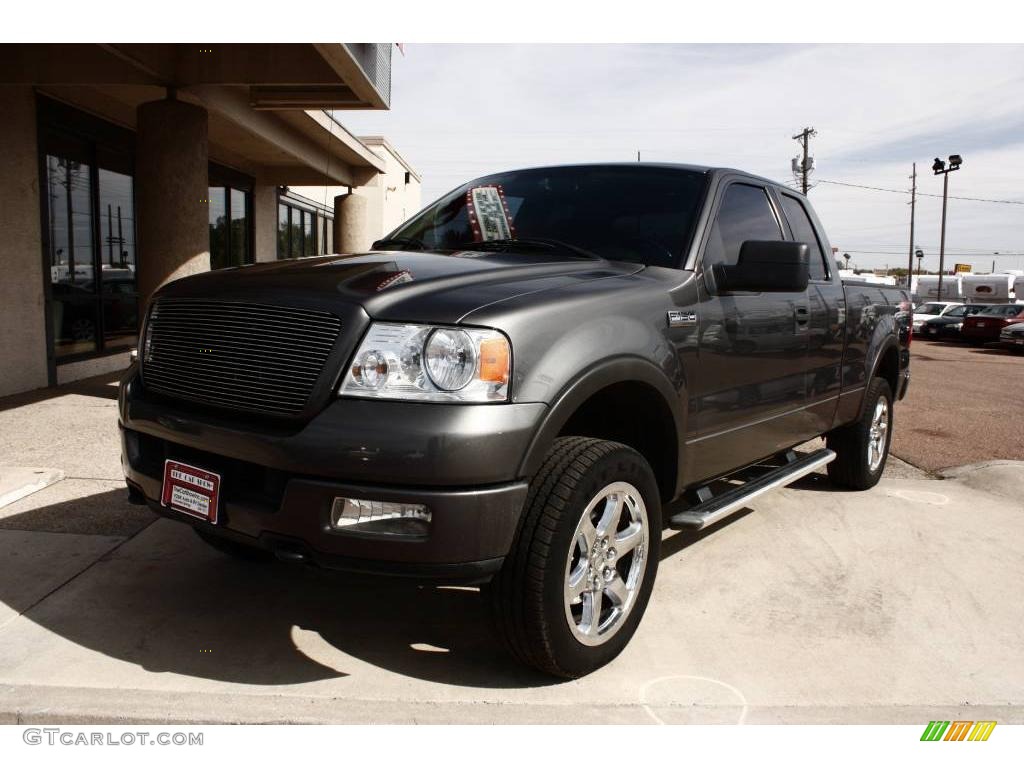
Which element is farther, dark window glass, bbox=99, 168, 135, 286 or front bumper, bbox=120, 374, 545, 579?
dark window glass, bbox=99, 168, 135, 286

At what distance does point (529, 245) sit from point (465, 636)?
164 cm

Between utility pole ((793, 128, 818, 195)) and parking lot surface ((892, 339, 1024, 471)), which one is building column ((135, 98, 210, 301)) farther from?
utility pole ((793, 128, 818, 195))

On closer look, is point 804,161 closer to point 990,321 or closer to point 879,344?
point 990,321

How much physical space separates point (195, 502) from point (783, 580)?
107 inches

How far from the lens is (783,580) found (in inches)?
161

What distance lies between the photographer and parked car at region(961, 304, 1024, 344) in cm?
2559

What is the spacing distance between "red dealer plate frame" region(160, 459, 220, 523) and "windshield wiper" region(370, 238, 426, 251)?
61.2 inches

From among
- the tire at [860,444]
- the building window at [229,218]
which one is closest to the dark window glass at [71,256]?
the building window at [229,218]

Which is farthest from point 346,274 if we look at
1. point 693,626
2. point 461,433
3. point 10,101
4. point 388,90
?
point 388,90

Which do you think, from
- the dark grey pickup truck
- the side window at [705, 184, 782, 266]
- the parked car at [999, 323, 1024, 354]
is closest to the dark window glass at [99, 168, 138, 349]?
the dark grey pickup truck

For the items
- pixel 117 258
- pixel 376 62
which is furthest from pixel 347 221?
pixel 376 62
